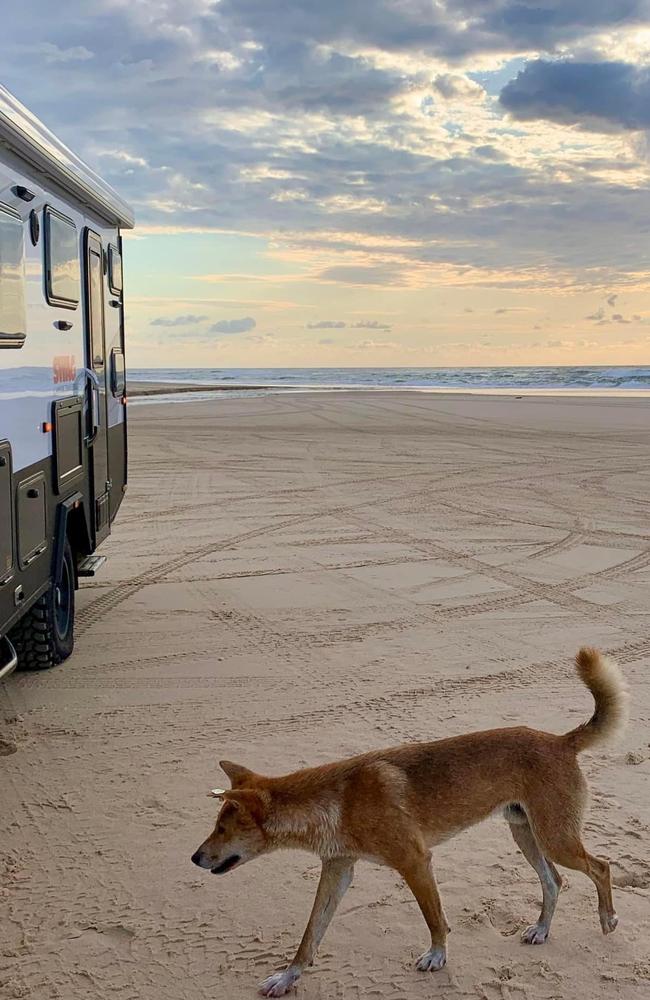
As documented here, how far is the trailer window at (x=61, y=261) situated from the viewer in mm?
6156

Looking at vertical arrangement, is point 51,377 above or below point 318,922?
above

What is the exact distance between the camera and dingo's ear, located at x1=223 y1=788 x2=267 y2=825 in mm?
3479

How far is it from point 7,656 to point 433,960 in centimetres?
310

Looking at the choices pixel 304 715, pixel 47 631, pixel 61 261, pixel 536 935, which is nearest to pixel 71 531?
pixel 47 631

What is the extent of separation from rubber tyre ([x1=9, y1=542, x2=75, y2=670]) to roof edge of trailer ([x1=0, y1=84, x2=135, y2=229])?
258 cm

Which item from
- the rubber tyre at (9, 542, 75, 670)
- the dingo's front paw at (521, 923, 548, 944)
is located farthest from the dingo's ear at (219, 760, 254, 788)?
the rubber tyre at (9, 542, 75, 670)

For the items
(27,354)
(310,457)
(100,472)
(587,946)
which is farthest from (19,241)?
(310,457)

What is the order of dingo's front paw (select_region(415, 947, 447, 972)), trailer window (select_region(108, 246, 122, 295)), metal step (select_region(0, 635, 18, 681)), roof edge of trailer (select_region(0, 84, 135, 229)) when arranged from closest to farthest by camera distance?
dingo's front paw (select_region(415, 947, 447, 972)) < roof edge of trailer (select_region(0, 84, 135, 229)) < metal step (select_region(0, 635, 18, 681)) < trailer window (select_region(108, 246, 122, 295))

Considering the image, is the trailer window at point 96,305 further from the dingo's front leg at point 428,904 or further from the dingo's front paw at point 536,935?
the dingo's front paw at point 536,935

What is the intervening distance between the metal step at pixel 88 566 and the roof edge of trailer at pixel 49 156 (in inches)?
111

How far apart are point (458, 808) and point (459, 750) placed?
0.22 m

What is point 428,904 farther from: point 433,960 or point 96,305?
point 96,305

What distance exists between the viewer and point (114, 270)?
866cm

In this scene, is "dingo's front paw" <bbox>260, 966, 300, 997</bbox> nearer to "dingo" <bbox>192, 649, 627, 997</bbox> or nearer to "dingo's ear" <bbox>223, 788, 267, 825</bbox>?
"dingo" <bbox>192, 649, 627, 997</bbox>
